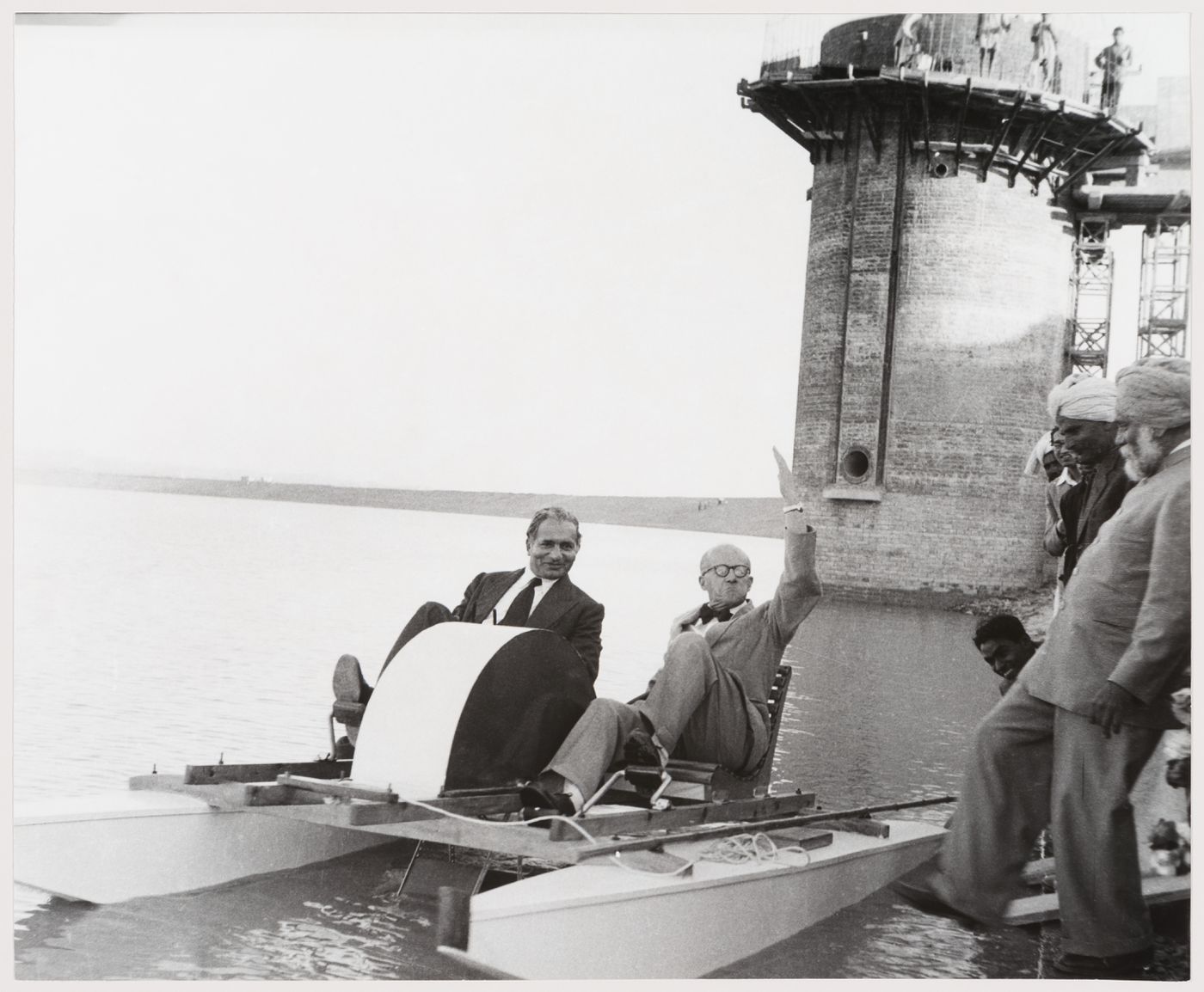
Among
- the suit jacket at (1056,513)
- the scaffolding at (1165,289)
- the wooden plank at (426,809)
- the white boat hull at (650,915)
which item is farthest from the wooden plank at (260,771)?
the scaffolding at (1165,289)

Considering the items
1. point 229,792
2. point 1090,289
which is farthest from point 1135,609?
point 1090,289

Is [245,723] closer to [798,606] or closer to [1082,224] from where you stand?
[798,606]

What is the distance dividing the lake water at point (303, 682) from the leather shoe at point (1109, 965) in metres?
0.13

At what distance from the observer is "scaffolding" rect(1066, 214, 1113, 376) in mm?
6434

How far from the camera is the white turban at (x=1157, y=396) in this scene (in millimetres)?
3576

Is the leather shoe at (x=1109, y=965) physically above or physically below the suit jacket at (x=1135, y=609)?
below

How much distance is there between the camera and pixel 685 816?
387 cm

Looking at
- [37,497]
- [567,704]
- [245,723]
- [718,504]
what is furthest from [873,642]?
[37,497]

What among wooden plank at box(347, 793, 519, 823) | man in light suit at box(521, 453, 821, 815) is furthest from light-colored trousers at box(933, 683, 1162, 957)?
wooden plank at box(347, 793, 519, 823)

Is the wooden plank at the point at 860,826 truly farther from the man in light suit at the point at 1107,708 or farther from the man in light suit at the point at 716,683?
the man in light suit at the point at 1107,708

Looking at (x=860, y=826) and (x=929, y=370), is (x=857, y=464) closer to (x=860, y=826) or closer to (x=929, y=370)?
(x=929, y=370)

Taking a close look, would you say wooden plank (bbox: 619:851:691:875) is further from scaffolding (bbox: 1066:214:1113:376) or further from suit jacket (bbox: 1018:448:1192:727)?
scaffolding (bbox: 1066:214:1113:376)

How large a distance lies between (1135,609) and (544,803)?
61.7 inches

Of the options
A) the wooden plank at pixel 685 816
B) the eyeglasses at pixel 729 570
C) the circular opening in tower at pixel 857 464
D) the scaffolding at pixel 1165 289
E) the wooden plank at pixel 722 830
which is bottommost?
the wooden plank at pixel 722 830
